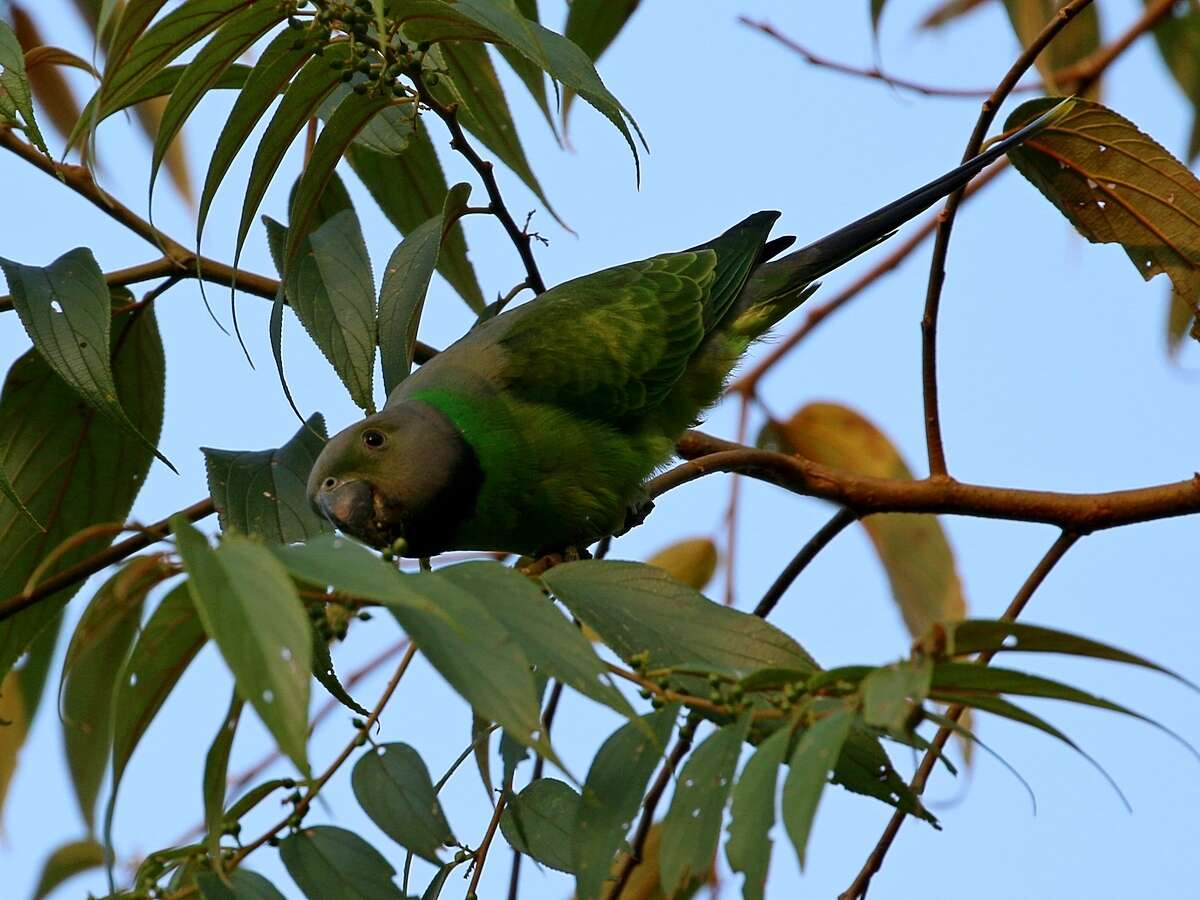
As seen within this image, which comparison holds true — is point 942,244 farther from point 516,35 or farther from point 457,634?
point 457,634

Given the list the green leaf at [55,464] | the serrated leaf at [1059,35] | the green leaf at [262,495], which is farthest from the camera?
the serrated leaf at [1059,35]

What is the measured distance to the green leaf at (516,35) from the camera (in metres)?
1.94

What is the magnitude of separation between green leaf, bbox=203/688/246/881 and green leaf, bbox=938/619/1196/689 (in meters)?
0.85

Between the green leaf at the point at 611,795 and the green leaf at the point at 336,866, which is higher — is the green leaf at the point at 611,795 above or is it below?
below

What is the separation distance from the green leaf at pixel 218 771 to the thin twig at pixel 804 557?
1.36m

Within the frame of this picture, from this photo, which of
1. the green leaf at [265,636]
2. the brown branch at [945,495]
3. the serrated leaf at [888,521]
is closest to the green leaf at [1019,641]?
the green leaf at [265,636]

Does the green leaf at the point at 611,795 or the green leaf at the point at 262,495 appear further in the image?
the green leaf at the point at 262,495

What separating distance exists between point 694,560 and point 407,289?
6.23 ft

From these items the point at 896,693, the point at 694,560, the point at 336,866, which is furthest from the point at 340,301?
the point at 694,560

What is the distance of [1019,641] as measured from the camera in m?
1.53

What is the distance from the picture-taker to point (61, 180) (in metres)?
2.84

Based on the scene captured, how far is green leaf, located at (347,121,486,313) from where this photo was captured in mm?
3432

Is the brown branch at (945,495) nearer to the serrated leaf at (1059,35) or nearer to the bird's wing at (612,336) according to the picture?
the bird's wing at (612,336)

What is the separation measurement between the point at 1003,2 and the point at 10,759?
3505mm
